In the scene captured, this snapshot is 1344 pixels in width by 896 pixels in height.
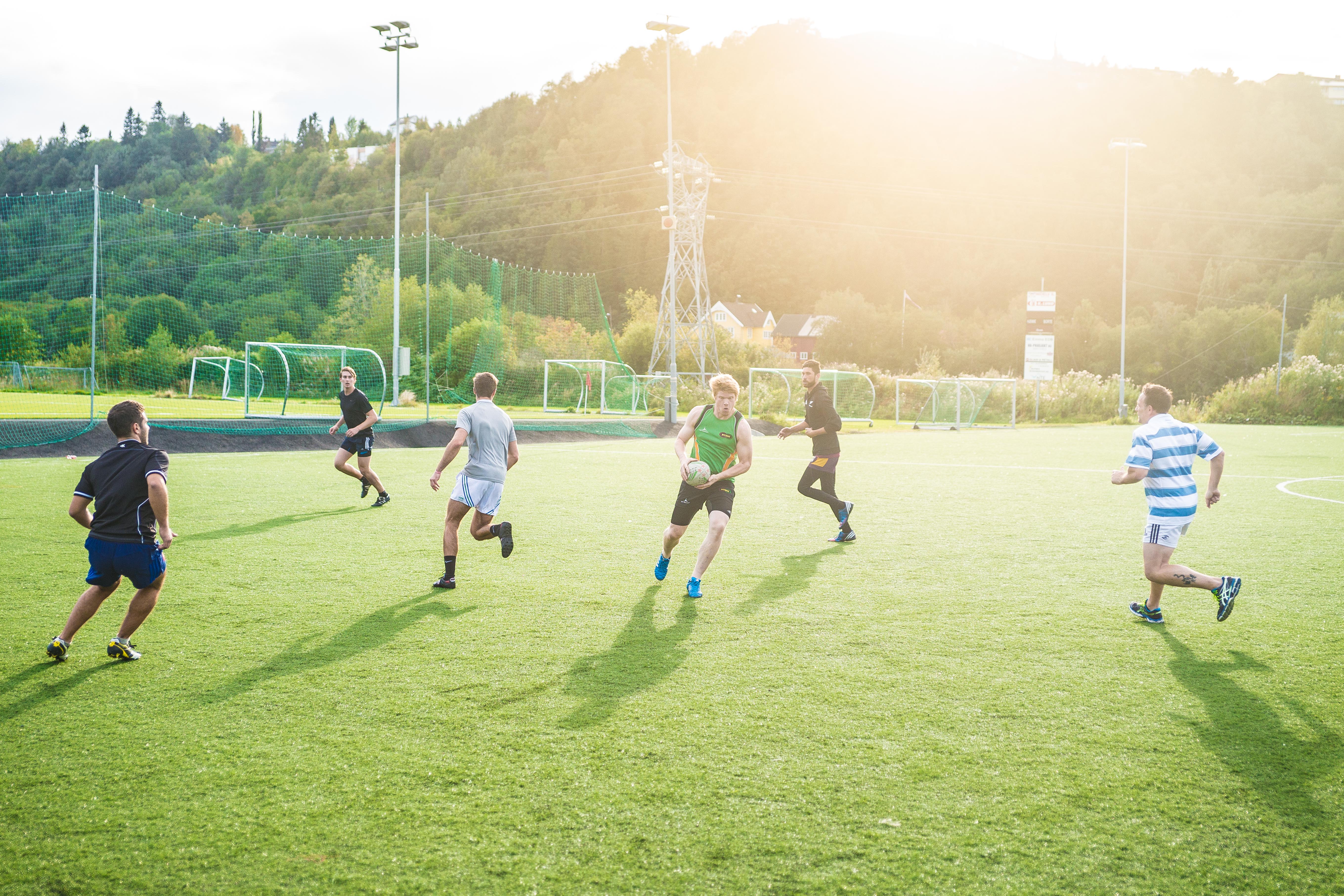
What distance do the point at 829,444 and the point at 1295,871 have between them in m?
6.91

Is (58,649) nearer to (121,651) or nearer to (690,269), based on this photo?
(121,651)

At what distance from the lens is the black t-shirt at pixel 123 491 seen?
4527mm

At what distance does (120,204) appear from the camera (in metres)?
20.1

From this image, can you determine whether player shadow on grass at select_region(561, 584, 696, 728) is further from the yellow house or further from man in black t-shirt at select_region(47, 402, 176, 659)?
the yellow house

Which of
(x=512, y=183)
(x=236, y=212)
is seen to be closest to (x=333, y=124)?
(x=512, y=183)

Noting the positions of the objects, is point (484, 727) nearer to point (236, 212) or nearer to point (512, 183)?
point (236, 212)

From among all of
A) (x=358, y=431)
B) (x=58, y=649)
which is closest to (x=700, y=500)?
(x=58, y=649)

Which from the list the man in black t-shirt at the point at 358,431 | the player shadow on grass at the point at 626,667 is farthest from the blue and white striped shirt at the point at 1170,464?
the man in black t-shirt at the point at 358,431

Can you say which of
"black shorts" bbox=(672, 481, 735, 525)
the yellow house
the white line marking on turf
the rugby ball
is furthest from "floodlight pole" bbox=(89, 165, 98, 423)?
the yellow house

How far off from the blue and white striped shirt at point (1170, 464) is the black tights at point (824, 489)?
11.8 feet

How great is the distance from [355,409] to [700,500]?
603 centimetres

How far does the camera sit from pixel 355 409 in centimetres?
1112

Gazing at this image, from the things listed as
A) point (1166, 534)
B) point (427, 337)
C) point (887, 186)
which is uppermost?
point (887, 186)

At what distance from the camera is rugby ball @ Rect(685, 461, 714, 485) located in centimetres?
650
